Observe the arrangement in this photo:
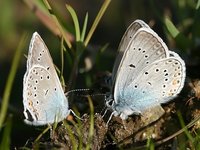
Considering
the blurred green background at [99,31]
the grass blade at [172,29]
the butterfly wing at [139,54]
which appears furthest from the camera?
the blurred green background at [99,31]

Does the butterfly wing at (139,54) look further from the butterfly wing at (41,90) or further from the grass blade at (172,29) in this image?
the grass blade at (172,29)

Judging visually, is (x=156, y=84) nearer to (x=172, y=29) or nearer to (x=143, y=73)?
(x=143, y=73)

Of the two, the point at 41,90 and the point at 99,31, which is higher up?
the point at 41,90

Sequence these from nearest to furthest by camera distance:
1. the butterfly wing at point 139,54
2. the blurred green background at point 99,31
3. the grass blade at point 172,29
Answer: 1. the butterfly wing at point 139,54
2. the grass blade at point 172,29
3. the blurred green background at point 99,31

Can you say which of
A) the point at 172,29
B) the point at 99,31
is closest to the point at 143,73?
the point at 172,29

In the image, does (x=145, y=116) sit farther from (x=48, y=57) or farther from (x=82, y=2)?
(x=82, y=2)

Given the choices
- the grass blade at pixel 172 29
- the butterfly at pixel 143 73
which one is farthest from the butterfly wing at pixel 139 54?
the grass blade at pixel 172 29
